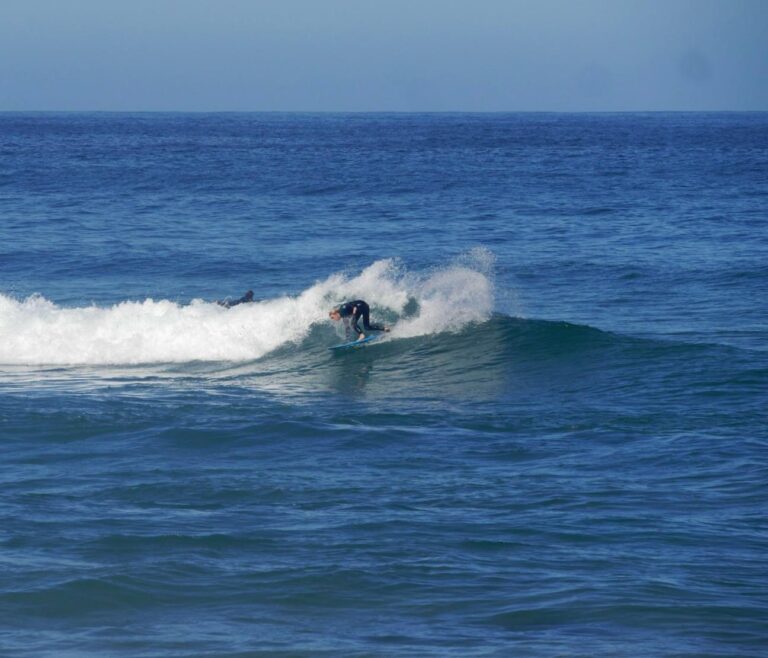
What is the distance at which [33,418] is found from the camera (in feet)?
58.9

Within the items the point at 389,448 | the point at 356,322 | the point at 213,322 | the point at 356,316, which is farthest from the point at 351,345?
the point at 389,448

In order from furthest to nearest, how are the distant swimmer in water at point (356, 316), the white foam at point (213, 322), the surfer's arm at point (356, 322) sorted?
the white foam at point (213, 322) < the surfer's arm at point (356, 322) < the distant swimmer in water at point (356, 316)

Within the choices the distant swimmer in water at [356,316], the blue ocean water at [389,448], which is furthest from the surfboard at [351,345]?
the blue ocean water at [389,448]

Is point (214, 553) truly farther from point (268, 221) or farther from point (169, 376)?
point (268, 221)

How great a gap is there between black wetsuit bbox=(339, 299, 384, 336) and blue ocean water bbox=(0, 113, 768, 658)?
610 mm

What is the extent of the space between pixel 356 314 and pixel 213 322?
141 inches

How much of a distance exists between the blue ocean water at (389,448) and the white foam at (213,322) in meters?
0.08

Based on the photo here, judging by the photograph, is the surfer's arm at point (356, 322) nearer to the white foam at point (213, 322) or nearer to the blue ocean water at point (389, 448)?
the blue ocean water at point (389, 448)

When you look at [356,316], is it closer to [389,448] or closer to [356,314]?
[356,314]

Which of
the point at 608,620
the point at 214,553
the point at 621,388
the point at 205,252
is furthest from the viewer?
the point at 205,252

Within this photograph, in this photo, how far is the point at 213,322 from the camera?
82.3 ft

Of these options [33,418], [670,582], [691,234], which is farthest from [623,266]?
[670,582]

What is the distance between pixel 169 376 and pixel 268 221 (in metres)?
24.1

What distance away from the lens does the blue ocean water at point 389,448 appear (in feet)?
35.4
